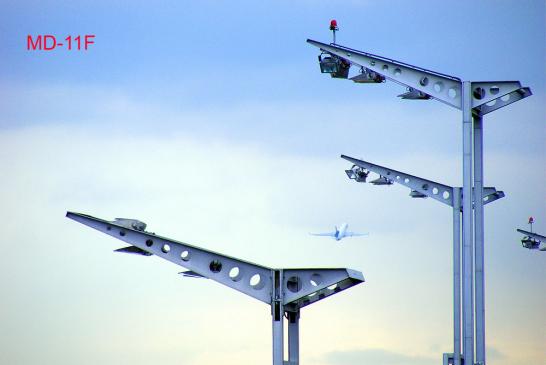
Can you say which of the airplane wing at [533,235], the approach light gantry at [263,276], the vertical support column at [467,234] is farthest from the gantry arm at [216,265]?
the airplane wing at [533,235]

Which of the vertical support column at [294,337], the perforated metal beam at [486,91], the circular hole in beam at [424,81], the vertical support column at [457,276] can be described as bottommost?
the vertical support column at [294,337]

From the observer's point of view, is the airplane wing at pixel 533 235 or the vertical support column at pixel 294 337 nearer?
the vertical support column at pixel 294 337

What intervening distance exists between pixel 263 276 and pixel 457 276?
20170 millimetres

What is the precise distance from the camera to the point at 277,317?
76.5 meters

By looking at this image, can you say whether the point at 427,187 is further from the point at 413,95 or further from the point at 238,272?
the point at 238,272

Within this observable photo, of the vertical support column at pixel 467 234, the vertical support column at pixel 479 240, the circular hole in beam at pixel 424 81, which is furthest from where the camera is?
the vertical support column at pixel 479 240

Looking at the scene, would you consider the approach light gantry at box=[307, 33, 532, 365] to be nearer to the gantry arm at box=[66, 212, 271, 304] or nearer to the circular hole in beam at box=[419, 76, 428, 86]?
the circular hole in beam at box=[419, 76, 428, 86]

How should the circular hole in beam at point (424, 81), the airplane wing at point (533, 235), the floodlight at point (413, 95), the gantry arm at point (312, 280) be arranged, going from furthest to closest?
the airplane wing at point (533, 235) < the floodlight at point (413, 95) < the circular hole in beam at point (424, 81) < the gantry arm at point (312, 280)

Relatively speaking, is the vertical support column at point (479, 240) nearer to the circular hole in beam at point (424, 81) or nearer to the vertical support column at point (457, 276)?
the circular hole in beam at point (424, 81)

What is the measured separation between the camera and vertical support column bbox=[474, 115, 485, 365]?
3378 inches

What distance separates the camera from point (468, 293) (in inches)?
3314

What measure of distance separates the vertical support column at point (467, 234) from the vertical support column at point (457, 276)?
751 cm

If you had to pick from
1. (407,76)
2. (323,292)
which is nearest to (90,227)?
(323,292)

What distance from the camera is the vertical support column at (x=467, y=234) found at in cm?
8300
